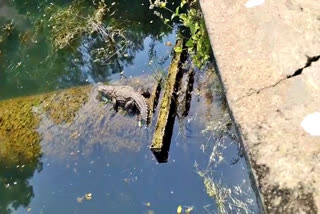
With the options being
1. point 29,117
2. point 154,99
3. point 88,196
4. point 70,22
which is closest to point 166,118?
point 154,99

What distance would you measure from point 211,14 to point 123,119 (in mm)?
2496

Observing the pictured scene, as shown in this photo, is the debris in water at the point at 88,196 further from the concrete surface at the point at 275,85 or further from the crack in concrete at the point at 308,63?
the crack in concrete at the point at 308,63

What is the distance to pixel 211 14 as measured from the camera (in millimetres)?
3791

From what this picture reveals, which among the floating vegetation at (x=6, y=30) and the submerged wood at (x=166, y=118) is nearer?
the submerged wood at (x=166, y=118)

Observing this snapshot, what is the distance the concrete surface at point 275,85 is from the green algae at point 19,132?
3.30 metres

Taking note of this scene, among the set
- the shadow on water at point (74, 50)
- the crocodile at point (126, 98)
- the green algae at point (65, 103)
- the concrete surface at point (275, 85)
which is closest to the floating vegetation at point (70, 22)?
the shadow on water at point (74, 50)

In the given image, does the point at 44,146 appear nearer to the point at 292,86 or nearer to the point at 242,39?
the point at 242,39

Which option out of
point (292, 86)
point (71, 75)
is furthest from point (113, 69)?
point (292, 86)

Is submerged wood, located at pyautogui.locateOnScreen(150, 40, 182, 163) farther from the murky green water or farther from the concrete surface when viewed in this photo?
the concrete surface

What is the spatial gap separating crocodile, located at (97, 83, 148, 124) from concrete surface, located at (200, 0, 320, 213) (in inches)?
82.5

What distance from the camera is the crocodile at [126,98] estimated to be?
18.9ft

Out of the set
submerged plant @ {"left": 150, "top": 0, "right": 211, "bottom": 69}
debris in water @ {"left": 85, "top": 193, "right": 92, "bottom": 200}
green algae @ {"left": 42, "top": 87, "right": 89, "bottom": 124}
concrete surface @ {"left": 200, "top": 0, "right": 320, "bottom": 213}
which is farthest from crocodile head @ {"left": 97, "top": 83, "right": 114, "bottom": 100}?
concrete surface @ {"left": 200, "top": 0, "right": 320, "bottom": 213}

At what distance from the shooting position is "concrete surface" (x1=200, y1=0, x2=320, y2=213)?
2.31m

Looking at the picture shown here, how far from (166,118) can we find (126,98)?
812mm
